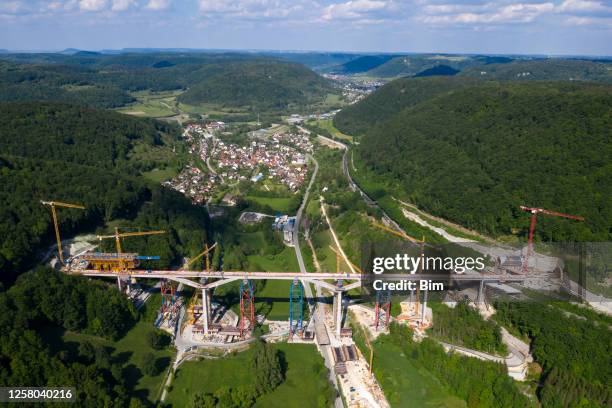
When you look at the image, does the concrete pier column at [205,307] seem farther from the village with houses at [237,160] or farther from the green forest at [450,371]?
the village with houses at [237,160]

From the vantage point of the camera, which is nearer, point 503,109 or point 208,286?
point 208,286

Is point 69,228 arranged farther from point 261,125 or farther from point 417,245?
point 261,125

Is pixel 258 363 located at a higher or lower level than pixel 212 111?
lower

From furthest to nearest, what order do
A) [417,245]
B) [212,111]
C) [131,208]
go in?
[212,111], [131,208], [417,245]

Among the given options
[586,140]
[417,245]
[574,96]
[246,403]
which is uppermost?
[574,96]

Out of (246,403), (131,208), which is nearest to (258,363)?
(246,403)

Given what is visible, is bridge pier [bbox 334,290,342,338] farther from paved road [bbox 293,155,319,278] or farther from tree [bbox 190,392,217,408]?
tree [bbox 190,392,217,408]

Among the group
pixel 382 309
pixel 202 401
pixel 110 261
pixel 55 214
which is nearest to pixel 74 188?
pixel 55 214
